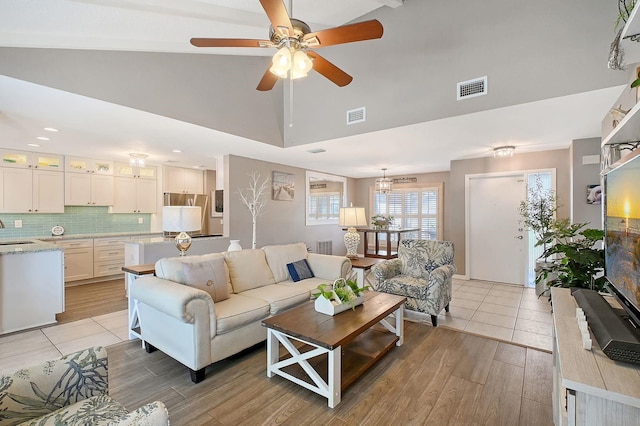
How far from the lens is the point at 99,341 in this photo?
297cm

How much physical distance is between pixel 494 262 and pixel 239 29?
5.61 metres

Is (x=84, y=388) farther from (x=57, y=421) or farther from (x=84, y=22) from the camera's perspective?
(x=84, y=22)

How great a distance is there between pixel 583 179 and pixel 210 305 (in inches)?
199

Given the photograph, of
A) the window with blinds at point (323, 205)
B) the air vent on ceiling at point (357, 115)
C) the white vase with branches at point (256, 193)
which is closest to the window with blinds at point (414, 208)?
the window with blinds at point (323, 205)

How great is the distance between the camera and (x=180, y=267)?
103 inches

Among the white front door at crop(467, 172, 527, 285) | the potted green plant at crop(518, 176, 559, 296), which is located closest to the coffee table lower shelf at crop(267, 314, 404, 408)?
the potted green plant at crop(518, 176, 559, 296)

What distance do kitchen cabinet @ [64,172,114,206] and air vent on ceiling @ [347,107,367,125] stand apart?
5121mm

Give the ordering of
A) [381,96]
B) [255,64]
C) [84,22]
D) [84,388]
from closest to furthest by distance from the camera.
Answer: [84,388], [84,22], [381,96], [255,64]

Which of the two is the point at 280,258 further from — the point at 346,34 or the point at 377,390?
the point at 346,34

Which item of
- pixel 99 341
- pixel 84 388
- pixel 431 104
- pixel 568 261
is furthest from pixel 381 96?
pixel 99 341

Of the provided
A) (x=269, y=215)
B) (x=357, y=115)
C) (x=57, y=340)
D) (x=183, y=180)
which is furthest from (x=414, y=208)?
(x=57, y=340)

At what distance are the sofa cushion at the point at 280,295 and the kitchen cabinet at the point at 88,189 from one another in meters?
4.58

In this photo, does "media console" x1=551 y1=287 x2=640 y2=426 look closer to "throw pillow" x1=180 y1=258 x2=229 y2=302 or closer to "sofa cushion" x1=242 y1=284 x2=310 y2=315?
"sofa cushion" x1=242 y1=284 x2=310 y2=315

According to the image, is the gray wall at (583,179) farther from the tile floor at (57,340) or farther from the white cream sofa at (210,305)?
the tile floor at (57,340)
